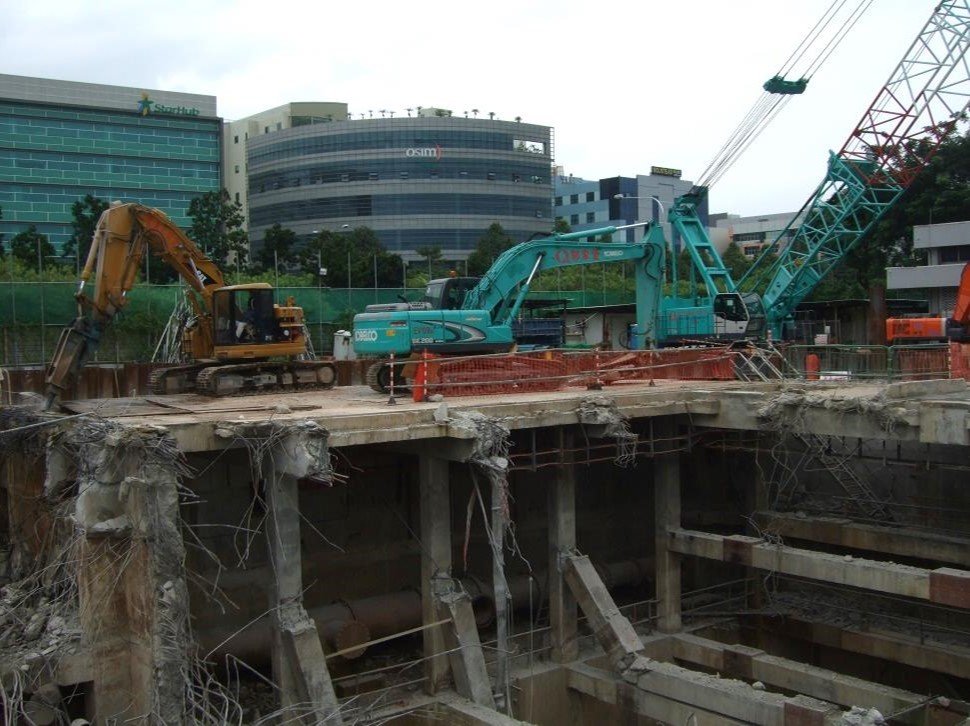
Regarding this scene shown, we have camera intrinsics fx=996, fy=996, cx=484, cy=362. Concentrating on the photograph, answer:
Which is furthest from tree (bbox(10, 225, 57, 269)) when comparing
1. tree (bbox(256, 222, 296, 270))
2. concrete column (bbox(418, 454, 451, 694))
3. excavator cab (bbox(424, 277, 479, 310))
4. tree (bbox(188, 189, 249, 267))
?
concrete column (bbox(418, 454, 451, 694))

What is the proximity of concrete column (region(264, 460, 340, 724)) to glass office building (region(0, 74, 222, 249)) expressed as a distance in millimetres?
73824

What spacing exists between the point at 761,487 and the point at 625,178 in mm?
84249

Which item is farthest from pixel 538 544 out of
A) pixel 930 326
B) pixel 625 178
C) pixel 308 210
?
pixel 625 178

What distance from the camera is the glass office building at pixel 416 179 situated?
78.8m

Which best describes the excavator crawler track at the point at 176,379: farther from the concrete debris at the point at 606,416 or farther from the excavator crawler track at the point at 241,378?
the concrete debris at the point at 606,416

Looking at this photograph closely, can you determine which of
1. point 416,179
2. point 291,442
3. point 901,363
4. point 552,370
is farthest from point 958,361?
point 416,179

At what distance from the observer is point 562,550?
1664 centimetres

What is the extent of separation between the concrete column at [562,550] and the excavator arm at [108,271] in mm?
8442

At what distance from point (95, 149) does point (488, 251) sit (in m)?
40.1

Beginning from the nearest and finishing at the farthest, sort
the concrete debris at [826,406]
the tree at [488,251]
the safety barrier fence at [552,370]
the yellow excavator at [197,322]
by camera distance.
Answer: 1. the concrete debris at [826,406]
2. the safety barrier fence at [552,370]
3. the yellow excavator at [197,322]
4. the tree at [488,251]

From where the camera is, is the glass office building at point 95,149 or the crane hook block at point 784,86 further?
the glass office building at point 95,149

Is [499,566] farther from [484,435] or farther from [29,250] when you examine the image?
[29,250]

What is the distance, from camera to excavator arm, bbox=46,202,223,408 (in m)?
17.2

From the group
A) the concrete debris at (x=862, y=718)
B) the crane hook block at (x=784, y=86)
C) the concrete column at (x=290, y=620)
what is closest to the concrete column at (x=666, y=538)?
the concrete debris at (x=862, y=718)
